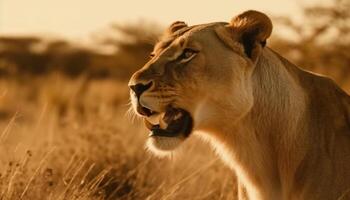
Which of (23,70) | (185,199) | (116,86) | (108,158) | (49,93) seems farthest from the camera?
(23,70)

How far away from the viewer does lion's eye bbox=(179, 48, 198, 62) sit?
5973 mm

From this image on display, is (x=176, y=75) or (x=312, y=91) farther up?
(x=176, y=75)

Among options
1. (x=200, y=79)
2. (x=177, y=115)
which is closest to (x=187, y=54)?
(x=200, y=79)

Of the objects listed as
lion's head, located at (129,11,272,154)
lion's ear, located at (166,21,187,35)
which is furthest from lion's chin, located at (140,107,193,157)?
lion's ear, located at (166,21,187,35)

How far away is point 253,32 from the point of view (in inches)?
239

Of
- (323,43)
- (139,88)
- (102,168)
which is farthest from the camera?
(323,43)

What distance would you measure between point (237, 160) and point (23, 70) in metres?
25.0

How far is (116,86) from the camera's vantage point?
22.3m

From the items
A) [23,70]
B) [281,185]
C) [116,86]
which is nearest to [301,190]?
[281,185]

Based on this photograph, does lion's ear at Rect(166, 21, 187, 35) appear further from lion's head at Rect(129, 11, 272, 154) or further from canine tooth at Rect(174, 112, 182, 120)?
canine tooth at Rect(174, 112, 182, 120)

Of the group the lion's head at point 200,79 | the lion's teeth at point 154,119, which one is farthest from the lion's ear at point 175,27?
the lion's teeth at point 154,119

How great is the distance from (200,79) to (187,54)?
164mm

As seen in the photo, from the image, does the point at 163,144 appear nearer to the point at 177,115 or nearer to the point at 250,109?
the point at 177,115

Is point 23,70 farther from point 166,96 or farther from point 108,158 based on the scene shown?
point 166,96
